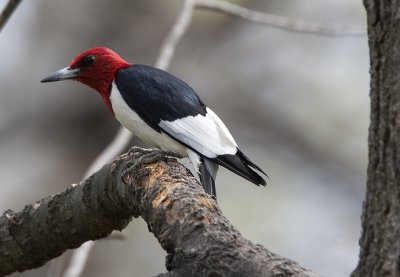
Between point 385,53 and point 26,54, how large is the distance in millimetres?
6339

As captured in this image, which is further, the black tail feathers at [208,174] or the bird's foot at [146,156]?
the black tail feathers at [208,174]

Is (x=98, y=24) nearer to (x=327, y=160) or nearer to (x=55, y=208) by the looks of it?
(x=327, y=160)

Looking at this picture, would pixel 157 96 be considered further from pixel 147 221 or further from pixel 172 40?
pixel 147 221

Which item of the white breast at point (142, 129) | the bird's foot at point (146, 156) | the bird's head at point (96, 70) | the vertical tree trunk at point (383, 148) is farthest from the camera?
the bird's head at point (96, 70)

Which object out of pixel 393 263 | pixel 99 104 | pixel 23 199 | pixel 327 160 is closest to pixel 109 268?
pixel 23 199

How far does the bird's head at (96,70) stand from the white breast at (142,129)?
0.98ft

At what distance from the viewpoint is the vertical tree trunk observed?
5.77 feet

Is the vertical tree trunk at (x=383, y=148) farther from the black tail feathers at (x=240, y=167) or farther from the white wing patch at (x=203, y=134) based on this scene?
the white wing patch at (x=203, y=134)

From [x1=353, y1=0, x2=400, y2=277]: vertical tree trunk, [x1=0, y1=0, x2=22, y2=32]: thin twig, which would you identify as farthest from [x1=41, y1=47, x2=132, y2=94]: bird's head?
[x1=353, y1=0, x2=400, y2=277]: vertical tree trunk

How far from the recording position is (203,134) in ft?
12.5

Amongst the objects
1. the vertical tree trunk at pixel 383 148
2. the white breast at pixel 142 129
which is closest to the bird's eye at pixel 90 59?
the white breast at pixel 142 129

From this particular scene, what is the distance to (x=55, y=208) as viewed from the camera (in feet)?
10.8

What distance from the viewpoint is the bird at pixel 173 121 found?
366cm

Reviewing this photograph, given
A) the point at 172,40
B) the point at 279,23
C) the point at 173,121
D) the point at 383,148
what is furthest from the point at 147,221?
the point at 279,23
